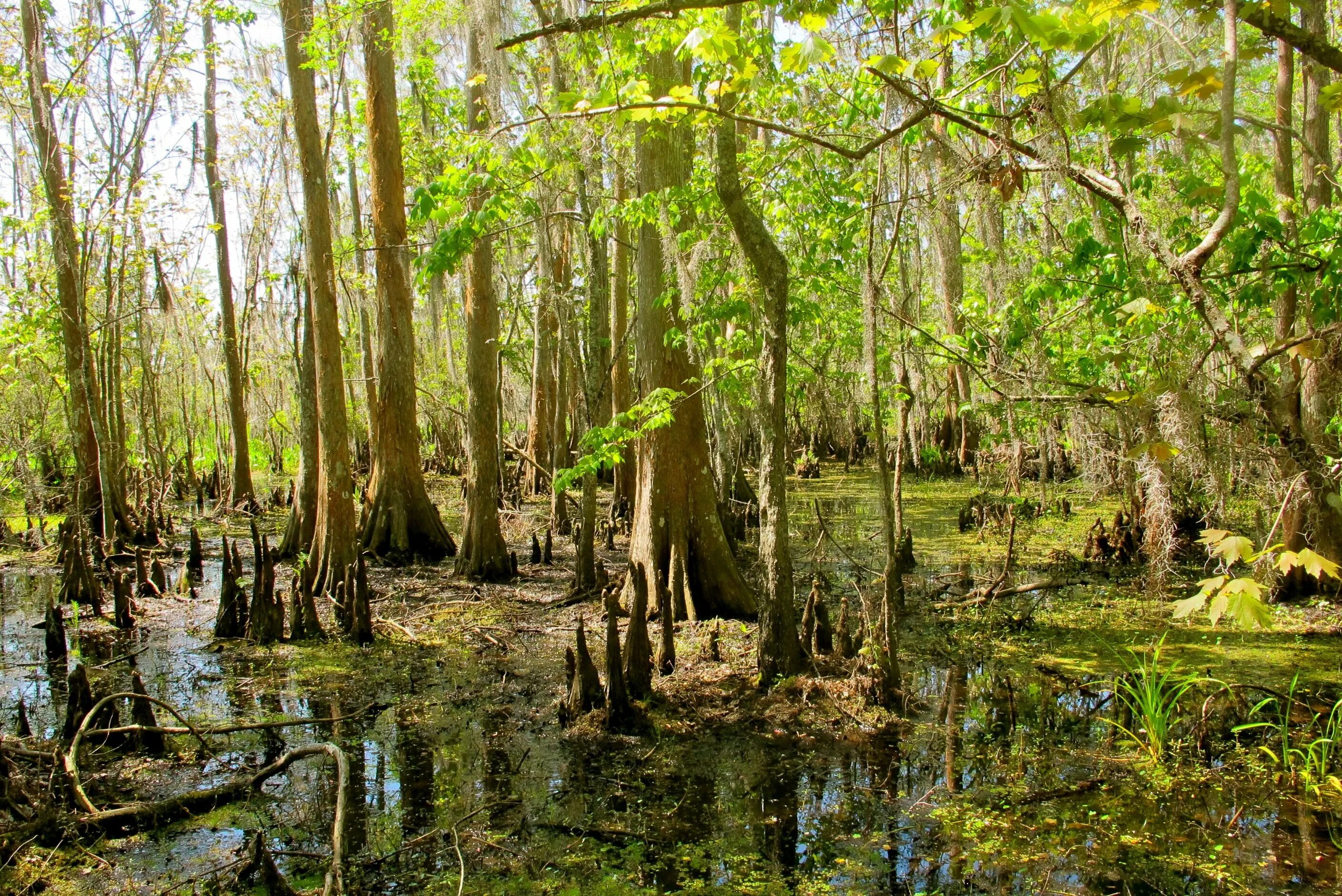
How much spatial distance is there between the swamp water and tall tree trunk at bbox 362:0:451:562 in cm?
331

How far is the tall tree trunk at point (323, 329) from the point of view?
717 centimetres

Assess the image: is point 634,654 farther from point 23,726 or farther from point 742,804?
point 23,726

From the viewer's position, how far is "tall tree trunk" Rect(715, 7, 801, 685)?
14.3 feet

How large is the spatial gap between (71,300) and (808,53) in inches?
372

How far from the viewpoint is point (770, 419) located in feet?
14.8

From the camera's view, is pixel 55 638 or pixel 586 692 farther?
pixel 55 638

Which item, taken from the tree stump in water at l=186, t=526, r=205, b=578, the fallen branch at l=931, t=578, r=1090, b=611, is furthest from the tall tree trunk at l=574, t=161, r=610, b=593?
the tree stump in water at l=186, t=526, r=205, b=578

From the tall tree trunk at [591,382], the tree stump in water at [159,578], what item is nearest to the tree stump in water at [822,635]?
the tall tree trunk at [591,382]

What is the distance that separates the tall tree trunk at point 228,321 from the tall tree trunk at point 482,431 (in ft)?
19.8

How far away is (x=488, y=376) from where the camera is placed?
26.6 feet

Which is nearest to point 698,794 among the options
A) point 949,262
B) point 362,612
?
point 362,612

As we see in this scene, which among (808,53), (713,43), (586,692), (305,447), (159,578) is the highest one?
(713,43)

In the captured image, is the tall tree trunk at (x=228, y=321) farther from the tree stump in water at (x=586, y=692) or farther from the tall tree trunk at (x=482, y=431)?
the tree stump in water at (x=586, y=692)

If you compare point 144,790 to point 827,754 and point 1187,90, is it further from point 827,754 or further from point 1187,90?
point 1187,90
